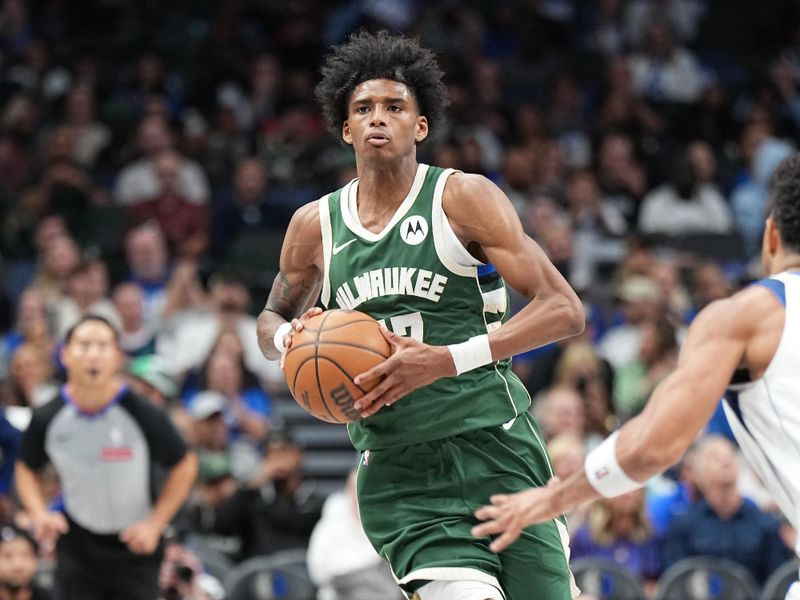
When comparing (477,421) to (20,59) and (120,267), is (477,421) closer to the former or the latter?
(120,267)

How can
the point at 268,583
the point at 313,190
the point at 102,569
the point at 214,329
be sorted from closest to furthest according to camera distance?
the point at 102,569 < the point at 268,583 < the point at 214,329 < the point at 313,190

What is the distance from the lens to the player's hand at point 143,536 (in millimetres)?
6984

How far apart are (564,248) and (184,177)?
3.49 meters

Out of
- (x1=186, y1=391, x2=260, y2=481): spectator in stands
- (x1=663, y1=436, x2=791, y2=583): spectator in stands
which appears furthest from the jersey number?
(x1=186, y1=391, x2=260, y2=481): spectator in stands

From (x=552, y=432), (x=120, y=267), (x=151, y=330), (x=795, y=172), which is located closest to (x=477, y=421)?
(x=795, y=172)

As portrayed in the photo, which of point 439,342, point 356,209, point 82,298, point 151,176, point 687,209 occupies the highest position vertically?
point 151,176

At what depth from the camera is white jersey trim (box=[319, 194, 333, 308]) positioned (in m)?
4.75

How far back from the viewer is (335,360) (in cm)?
432

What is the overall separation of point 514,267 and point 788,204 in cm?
117

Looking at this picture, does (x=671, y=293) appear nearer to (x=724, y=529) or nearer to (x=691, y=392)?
(x=724, y=529)

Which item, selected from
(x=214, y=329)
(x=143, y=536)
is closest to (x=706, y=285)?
(x=214, y=329)

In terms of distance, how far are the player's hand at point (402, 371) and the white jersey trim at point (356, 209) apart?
0.43 metres

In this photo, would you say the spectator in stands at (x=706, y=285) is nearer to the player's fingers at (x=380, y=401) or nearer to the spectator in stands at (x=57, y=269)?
the spectator in stands at (x=57, y=269)

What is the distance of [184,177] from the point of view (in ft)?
40.7
